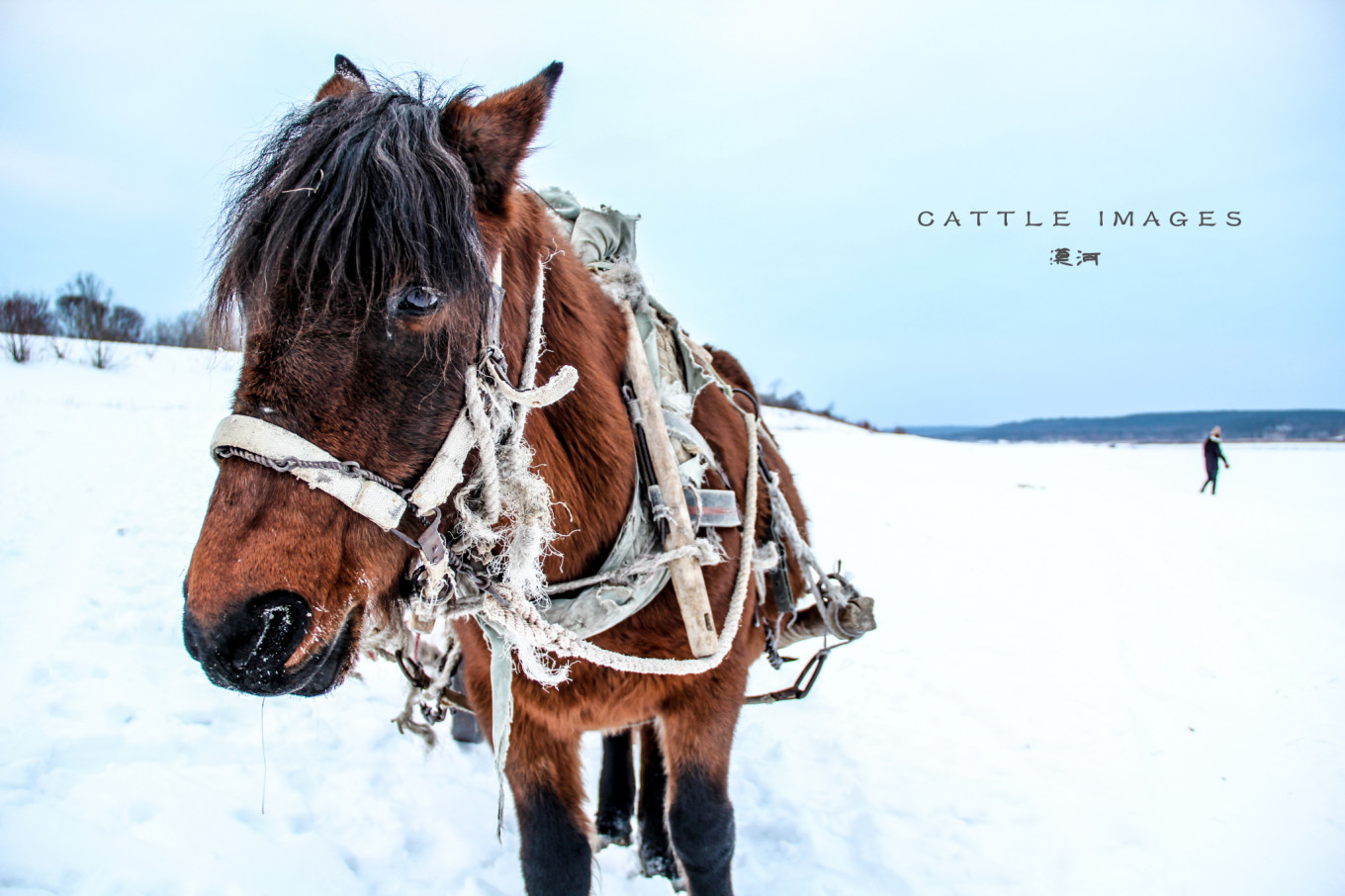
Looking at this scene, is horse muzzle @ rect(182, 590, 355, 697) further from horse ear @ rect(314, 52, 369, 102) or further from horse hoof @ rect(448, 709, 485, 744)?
horse hoof @ rect(448, 709, 485, 744)

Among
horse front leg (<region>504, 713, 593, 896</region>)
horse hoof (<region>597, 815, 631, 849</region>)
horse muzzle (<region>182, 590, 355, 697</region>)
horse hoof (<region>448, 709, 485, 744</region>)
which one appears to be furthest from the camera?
horse hoof (<region>448, 709, 485, 744</region>)

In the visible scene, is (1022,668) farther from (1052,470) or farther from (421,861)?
(1052,470)

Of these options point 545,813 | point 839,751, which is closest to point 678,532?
point 545,813

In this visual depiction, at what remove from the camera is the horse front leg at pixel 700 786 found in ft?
7.01

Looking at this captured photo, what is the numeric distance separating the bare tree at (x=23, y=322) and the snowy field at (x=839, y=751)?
13.4 meters

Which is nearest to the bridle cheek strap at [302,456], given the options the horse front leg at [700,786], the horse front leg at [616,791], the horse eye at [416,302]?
the horse eye at [416,302]

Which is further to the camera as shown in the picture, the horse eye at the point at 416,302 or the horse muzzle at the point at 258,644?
the horse eye at the point at 416,302

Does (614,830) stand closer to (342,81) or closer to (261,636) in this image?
(261,636)

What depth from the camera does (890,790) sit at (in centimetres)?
364

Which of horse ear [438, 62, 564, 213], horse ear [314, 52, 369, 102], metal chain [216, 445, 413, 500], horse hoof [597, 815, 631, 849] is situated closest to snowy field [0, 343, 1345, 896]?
horse hoof [597, 815, 631, 849]

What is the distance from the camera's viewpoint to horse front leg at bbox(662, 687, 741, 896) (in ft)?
A: 7.01

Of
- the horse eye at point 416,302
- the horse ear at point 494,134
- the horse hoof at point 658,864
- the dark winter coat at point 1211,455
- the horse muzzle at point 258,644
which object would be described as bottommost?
the horse hoof at point 658,864

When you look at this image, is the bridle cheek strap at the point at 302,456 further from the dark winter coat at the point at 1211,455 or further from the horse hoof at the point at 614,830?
the dark winter coat at the point at 1211,455

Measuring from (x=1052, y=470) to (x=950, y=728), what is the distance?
1887cm
